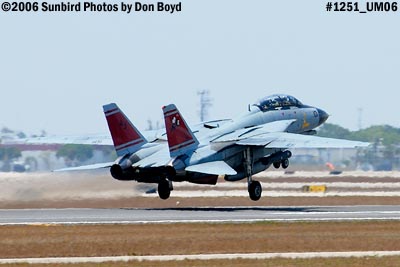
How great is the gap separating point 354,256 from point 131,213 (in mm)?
15814

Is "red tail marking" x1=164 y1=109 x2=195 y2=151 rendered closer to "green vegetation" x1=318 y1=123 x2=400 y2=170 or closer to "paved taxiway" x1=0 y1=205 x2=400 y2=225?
"paved taxiway" x1=0 y1=205 x2=400 y2=225

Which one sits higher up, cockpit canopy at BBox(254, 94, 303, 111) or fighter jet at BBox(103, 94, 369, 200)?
cockpit canopy at BBox(254, 94, 303, 111)

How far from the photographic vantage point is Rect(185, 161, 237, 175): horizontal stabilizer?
42.8 meters

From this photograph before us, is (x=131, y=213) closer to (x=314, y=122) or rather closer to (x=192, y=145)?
(x=192, y=145)

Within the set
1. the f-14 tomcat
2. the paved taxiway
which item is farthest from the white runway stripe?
the paved taxiway

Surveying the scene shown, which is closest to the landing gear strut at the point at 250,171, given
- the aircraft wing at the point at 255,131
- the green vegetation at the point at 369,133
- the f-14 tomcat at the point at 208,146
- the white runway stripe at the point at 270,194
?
the f-14 tomcat at the point at 208,146

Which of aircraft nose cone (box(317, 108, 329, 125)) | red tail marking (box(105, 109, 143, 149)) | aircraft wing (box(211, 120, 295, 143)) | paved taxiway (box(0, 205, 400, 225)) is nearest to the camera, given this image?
paved taxiway (box(0, 205, 400, 225))

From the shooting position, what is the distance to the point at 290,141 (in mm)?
44406

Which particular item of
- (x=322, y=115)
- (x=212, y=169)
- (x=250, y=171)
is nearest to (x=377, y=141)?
(x=322, y=115)

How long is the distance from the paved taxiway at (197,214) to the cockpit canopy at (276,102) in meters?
5.43

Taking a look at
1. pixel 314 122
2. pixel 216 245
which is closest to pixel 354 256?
pixel 216 245

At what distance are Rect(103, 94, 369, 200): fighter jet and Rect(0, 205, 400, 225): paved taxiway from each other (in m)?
1.45

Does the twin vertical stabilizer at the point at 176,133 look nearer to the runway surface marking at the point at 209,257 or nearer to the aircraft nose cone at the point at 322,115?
the aircraft nose cone at the point at 322,115

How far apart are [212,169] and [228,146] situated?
97.7 inches
